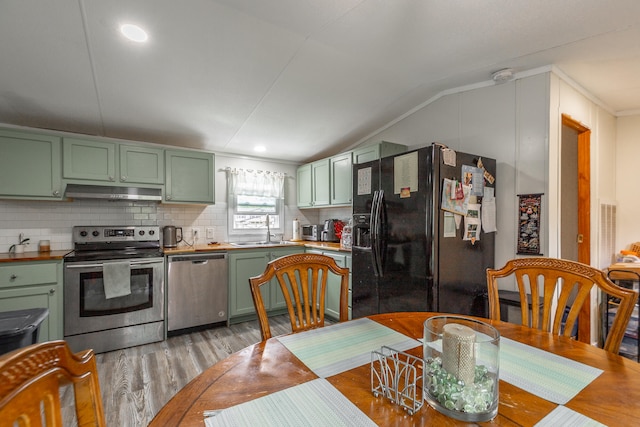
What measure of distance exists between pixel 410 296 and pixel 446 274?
0.33 metres

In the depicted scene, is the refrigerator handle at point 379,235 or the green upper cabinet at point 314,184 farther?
the green upper cabinet at point 314,184

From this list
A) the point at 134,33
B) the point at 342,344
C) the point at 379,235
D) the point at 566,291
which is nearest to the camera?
the point at 342,344

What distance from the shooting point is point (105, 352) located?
2.78 metres

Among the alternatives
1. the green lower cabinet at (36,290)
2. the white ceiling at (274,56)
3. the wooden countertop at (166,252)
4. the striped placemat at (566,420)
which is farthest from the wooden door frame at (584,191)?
the green lower cabinet at (36,290)

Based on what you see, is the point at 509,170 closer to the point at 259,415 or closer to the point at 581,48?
the point at 581,48

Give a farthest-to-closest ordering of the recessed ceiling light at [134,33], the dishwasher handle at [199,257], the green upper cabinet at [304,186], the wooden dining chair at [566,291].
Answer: the green upper cabinet at [304,186]
the dishwasher handle at [199,257]
the recessed ceiling light at [134,33]
the wooden dining chair at [566,291]

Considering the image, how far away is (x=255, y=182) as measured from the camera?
4.26 m

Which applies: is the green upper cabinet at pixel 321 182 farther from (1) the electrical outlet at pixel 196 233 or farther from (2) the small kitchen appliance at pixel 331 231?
(1) the electrical outlet at pixel 196 233

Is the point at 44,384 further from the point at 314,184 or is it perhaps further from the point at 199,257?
the point at 314,184

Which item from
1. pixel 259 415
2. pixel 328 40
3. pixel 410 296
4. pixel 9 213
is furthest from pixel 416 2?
pixel 9 213

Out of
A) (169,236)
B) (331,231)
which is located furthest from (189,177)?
(331,231)

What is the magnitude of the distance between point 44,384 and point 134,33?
89.0 inches

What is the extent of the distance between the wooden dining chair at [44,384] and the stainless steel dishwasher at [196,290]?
2702 millimetres

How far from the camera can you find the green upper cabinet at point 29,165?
2.66 meters
